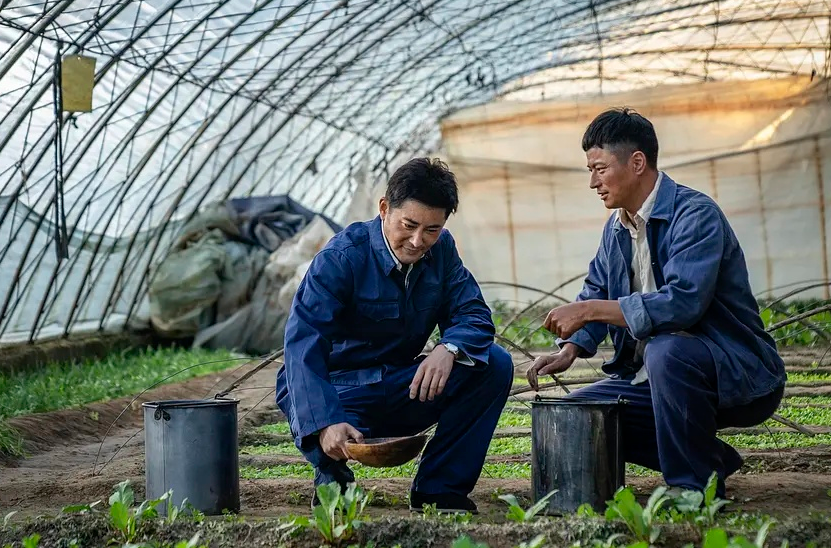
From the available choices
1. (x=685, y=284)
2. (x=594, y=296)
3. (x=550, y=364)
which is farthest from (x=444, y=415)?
(x=685, y=284)

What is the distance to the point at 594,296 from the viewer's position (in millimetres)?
4023

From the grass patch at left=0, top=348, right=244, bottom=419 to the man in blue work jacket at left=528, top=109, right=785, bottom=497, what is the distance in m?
3.00

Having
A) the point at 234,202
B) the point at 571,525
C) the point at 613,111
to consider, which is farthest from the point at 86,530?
the point at 234,202

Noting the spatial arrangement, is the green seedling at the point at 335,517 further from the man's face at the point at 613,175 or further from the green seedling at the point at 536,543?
the man's face at the point at 613,175

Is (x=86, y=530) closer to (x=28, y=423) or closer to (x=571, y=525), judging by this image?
(x=571, y=525)

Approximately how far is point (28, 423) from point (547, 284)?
811 centimetres

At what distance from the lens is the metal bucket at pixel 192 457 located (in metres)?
3.73

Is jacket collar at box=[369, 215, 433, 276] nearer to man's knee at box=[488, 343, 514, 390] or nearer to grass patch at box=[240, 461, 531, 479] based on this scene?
man's knee at box=[488, 343, 514, 390]

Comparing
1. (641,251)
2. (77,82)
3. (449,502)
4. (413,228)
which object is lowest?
(449,502)

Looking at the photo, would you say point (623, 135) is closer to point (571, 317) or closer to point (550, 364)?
point (571, 317)

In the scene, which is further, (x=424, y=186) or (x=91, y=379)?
(x=91, y=379)

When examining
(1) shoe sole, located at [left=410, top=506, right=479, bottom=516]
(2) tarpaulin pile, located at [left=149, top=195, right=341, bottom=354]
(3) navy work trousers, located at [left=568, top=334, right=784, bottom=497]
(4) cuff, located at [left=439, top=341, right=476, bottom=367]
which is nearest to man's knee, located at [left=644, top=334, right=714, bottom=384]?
(3) navy work trousers, located at [left=568, top=334, right=784, bottom=497]

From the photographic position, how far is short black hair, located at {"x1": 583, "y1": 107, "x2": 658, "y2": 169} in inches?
145

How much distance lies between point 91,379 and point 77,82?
3310 mm
